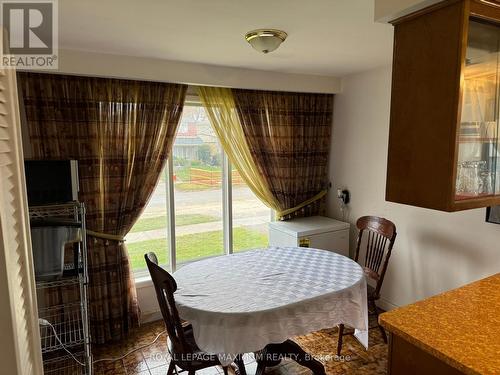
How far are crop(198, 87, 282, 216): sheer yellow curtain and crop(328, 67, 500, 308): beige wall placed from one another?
92 cm

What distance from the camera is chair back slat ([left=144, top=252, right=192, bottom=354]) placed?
1.75 m

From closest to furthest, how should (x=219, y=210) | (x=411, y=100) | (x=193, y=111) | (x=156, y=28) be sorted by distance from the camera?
(x=411, y=100)
(x=156, y=28)
(x=193, y=111)
(x=219, y=210)

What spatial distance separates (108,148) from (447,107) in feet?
8.01

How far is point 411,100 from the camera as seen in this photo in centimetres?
125

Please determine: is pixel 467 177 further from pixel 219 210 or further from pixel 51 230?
pixel 219 210

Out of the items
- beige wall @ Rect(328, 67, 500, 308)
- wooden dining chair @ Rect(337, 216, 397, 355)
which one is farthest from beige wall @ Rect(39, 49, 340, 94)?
wooden dining chair @ Rect(337, 216, 397, 355)

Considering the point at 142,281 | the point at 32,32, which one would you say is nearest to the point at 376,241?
the point at 142,281

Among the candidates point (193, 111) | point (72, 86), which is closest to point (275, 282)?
point (193, 111)

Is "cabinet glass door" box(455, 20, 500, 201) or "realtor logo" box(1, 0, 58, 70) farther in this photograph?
"realtor logo" box(1, 0, 58, 70)

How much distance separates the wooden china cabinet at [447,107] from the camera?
1.12 m

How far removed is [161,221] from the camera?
3242mm

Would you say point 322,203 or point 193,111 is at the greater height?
point 193,111

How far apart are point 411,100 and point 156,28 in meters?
1.47

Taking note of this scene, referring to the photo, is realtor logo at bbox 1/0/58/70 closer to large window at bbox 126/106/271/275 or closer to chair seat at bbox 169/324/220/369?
large window at bbox 126/106/271/275
